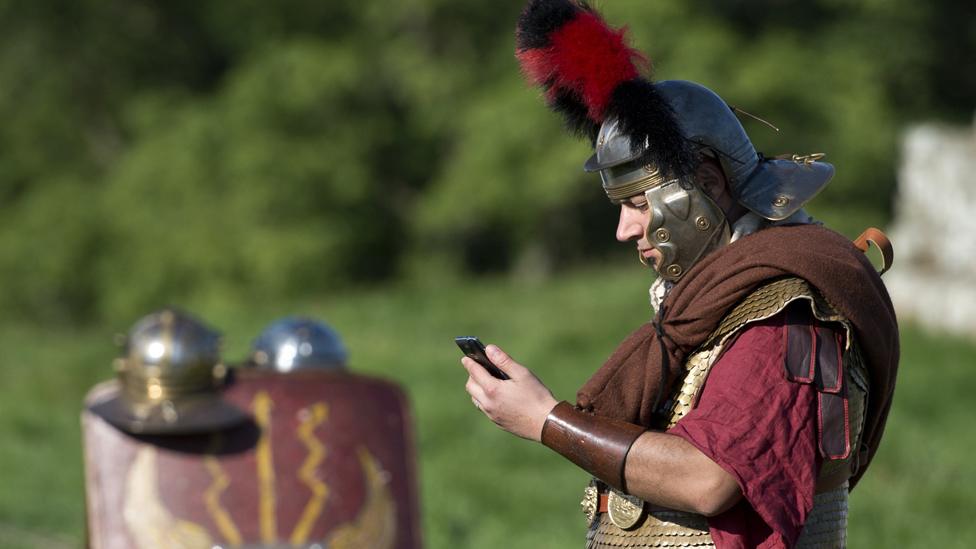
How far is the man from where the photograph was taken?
2.39 metres

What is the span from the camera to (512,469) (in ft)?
31.1

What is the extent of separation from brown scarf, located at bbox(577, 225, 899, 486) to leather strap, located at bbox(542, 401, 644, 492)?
10cm

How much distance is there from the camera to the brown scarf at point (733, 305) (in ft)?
8.07

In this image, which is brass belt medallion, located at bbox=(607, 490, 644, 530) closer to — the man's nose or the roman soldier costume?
the roman soldier costume

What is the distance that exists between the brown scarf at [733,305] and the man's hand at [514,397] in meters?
0.10

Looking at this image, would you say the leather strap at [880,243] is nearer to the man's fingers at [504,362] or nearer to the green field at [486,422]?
the man's fingers at [504,362]

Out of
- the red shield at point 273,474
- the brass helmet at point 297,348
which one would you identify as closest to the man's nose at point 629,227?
the red shield at point 273,474

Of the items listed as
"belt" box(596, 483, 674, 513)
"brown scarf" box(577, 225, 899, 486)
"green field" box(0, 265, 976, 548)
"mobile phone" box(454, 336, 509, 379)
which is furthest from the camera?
"green field" box(0, 265, 976, 548)

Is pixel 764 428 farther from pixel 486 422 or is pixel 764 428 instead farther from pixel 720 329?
pixel 486 422

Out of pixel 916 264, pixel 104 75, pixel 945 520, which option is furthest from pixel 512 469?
pixel 104 75

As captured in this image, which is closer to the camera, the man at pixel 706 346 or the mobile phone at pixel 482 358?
the man at pixel 706 346

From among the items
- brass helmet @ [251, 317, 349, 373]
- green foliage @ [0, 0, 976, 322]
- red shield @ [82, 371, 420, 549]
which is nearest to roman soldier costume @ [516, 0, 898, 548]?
red shield @ [82, 371, 420, 549]

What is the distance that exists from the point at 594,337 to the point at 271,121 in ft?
35.5

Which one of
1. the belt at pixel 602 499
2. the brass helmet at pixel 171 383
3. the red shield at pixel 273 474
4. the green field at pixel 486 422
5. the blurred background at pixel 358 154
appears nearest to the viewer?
the belt at pixel 602 499
